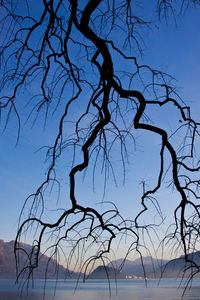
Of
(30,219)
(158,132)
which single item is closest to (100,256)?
(30,219)

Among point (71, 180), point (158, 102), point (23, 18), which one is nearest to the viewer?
point (71, 180)

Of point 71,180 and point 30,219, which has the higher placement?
point 71,180

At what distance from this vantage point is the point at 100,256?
4.30 ft

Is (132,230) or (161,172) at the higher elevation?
(161,172)

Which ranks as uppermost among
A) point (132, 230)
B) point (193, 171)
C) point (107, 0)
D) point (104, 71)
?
point (107, 0)

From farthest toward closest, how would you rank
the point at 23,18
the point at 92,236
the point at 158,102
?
the point at 23,18
the point at 158,102
the point at 92,236

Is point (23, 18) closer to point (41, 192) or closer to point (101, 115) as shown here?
point (101, 115)

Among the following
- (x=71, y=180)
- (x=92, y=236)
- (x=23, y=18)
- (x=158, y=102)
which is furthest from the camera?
(x=23, y=18)

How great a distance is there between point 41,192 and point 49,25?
31.6 inches

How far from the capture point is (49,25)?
62.3 inches

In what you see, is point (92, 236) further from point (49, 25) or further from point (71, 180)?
point (49, 25)

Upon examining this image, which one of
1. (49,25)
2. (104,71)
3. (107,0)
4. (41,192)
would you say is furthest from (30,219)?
(107,0)

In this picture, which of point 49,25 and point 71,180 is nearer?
point 71,180

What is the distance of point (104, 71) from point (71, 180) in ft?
1.65
